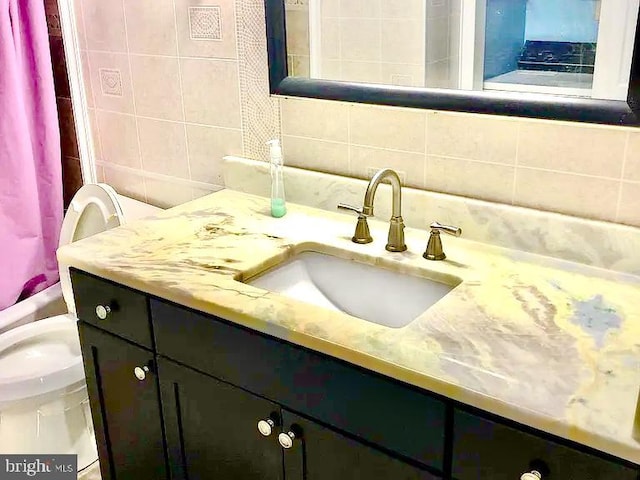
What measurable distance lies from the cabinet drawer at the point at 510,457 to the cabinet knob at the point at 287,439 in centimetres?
30

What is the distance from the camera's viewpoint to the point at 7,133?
6.79 feet

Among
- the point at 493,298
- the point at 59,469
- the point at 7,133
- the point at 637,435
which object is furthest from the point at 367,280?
the point at 7,133

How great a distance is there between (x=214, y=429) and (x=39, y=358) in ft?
2.83

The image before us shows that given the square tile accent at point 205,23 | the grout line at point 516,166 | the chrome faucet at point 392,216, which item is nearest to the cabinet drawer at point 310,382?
the chrome faucet at point 392,216

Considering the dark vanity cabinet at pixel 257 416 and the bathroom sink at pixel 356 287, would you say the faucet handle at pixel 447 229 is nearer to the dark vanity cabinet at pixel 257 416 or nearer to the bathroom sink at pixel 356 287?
the bathroom sink at pixel 356 287

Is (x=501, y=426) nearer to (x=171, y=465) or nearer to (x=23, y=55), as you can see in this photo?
(x=171, y=465)

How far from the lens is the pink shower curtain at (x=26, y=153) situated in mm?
2047

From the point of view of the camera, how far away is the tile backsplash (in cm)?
133

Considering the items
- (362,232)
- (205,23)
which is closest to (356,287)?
(362,232)

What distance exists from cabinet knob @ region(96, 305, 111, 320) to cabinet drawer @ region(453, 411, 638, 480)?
78cm

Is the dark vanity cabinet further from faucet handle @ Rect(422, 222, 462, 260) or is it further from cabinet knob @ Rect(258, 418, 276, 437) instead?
faucet handle @ Rect(422, 222, 462, 260)

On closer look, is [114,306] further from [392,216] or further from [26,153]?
[26,153]

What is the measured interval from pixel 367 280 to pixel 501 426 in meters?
0.54

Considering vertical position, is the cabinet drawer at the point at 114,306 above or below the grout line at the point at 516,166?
below
